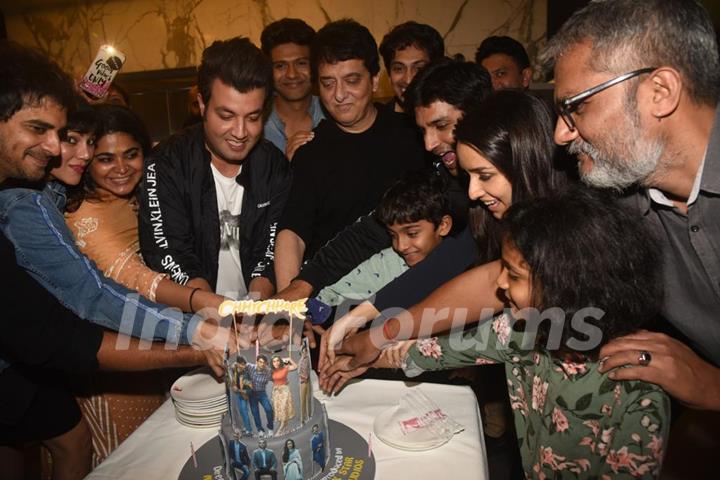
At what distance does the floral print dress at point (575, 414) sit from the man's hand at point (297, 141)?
156cm

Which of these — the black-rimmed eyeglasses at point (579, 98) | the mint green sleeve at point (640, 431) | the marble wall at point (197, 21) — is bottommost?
the mint green sleeve at point (640, 431)

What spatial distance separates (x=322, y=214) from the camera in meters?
2.79

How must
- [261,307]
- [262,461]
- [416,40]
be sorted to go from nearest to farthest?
1. [262,461]
2. [261,307]
3. [416,40]

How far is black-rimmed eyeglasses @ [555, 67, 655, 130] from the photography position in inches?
58.2

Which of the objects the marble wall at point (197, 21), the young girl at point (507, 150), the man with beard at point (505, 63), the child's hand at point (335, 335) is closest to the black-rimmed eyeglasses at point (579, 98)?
the young girl at point (507, 150)

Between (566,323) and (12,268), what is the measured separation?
171 cm

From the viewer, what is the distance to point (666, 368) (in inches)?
56.6

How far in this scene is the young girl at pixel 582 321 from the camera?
1462mm

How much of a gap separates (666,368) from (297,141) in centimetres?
211

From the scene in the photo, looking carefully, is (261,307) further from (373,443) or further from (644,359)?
(644,359)

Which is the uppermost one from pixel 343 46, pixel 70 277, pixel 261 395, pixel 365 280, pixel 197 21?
pixel 197 21

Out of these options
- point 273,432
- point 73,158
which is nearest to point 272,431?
point 273,432

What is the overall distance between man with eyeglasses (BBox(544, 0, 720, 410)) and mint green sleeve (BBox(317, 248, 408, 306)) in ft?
3.94

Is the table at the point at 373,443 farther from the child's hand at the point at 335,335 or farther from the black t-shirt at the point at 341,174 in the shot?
the black t-shirt at the point at 341,174
